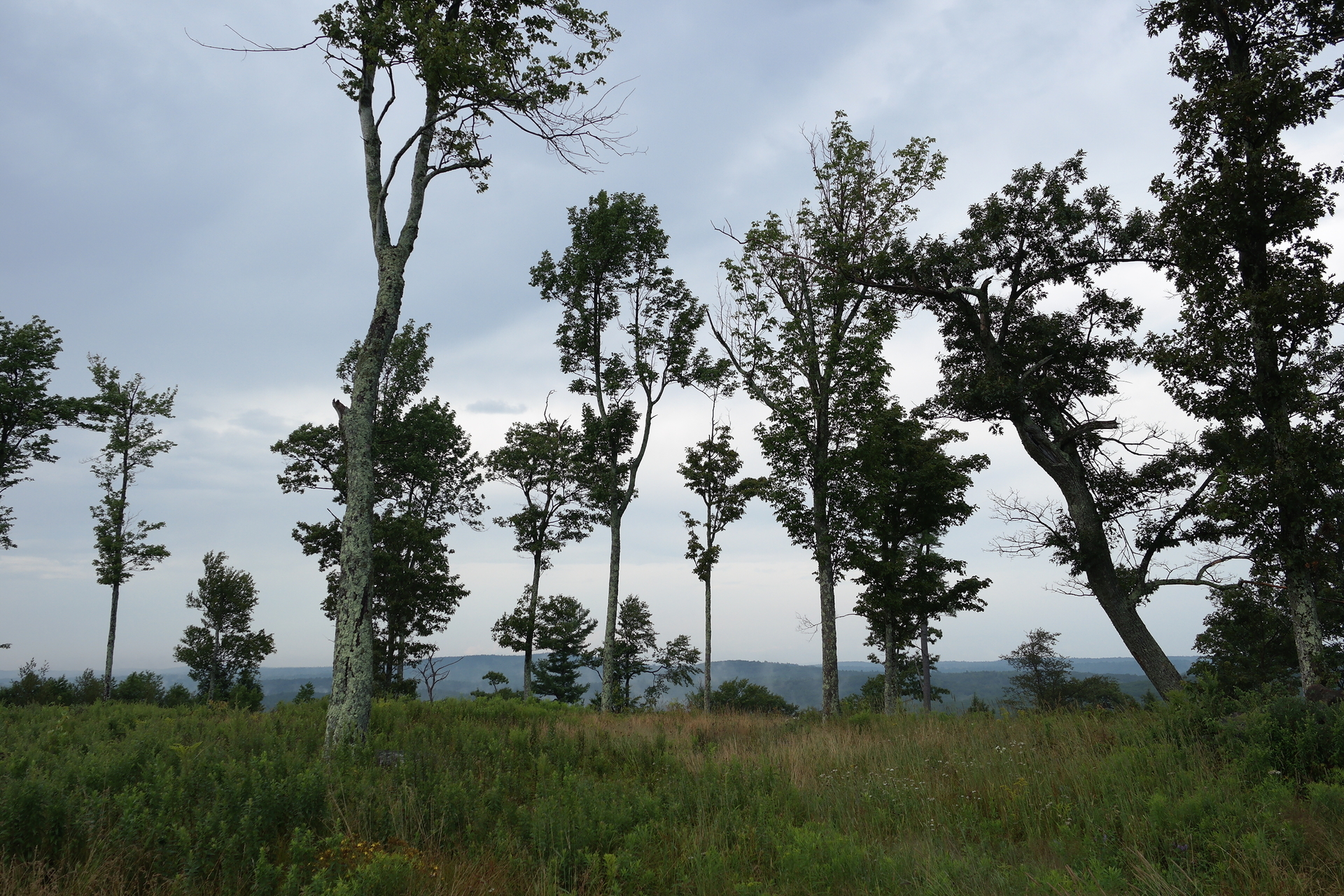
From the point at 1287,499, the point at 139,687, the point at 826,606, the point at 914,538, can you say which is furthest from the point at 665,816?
the point at 139,687

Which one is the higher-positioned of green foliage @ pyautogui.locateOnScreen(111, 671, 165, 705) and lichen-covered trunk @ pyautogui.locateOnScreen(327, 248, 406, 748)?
lichen-covered trunk @ pyautogui.locateOnScreen(327, 248, 406, 748)

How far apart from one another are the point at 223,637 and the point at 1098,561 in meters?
45.8

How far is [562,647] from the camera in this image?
4078cm

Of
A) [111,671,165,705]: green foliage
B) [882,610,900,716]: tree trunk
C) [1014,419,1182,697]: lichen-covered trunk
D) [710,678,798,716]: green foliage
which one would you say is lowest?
[710,678,798,716]: green foliage

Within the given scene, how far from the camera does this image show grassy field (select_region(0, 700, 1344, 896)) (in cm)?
445

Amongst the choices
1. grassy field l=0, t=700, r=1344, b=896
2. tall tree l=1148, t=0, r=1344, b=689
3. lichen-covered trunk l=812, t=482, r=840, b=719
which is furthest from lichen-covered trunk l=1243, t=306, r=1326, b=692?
lichen-covered trunk l=812, t=482, r=840, b=719

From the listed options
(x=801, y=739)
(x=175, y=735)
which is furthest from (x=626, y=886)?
(x=175, y=735)

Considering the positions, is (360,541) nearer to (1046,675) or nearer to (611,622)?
(611,622)

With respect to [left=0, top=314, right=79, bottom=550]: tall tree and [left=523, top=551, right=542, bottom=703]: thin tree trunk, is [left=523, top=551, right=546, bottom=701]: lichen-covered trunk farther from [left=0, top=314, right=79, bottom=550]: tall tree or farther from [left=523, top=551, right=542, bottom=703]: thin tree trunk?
[left=0, top=314, right=79, bottom=550]: tall tree

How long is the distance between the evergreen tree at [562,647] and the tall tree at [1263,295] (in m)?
29.0

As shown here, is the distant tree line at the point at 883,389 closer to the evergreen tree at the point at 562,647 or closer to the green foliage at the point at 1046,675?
the evergreen tree at the point at 562,647

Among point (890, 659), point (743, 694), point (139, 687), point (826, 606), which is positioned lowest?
point (743, 694)

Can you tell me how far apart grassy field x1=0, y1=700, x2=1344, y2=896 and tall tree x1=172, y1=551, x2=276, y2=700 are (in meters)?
34.1

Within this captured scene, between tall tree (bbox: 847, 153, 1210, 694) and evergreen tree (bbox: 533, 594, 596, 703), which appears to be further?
evergreen tree (bbox: 533, 594, 596, 703)
